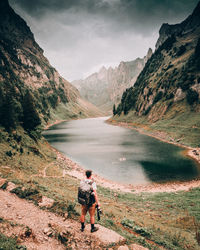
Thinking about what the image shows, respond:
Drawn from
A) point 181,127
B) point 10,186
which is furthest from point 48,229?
point 181,127

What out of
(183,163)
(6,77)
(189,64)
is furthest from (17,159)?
(6,77)

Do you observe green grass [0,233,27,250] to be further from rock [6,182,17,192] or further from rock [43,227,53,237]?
rock [6,182,17,192]

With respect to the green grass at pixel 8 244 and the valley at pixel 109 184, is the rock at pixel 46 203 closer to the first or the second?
the valley at pixel 109 184

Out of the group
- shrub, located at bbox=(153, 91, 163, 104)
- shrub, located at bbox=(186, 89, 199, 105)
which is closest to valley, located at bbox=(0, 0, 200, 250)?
shrub, located at bbox=(186, 89, 199, 105)

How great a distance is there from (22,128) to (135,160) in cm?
3033

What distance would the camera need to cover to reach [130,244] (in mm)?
7582

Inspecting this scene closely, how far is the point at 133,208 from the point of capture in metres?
17.0

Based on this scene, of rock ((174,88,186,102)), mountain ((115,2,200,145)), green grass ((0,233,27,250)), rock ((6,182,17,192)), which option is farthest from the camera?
rock ((174,88,186,102))

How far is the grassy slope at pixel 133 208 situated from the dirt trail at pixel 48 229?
895 millimetres

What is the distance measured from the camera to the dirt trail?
22.4 ft

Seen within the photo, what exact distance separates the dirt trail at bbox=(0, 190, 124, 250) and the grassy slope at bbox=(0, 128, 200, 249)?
35.2 inches

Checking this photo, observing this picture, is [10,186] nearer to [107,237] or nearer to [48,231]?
[48,231]

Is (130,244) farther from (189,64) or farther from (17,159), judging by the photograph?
(189,64)

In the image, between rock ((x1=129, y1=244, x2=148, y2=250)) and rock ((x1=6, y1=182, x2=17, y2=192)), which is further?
rock ((x1=6, y1=182, x2=17, y2=192))
